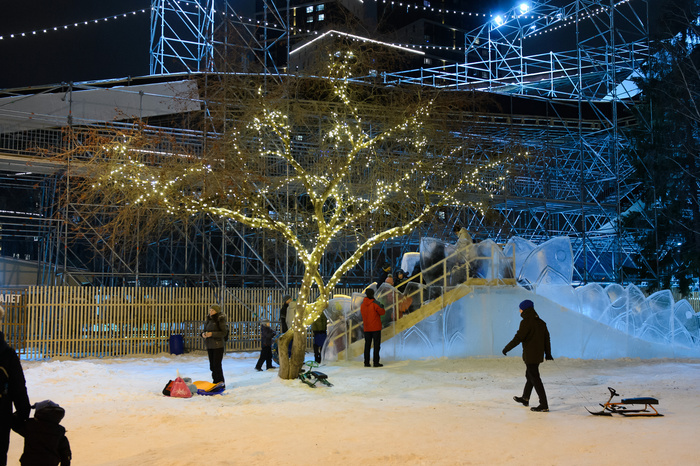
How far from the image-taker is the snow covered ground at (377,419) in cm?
707

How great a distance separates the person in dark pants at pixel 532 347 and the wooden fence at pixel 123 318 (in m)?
12.3

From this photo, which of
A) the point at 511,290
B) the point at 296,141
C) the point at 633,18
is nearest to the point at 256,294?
the point at 296,141

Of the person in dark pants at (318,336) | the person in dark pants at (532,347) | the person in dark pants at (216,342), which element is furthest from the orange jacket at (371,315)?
the person in dark pants at (532,347)

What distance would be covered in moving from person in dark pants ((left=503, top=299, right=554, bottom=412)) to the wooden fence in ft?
40.4

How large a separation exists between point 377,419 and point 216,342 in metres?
4.30

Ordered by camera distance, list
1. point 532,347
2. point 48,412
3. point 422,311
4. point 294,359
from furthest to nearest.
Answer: point 422,311, point 294,359, point 532,347, point 48,412

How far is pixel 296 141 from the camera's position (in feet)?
78.5

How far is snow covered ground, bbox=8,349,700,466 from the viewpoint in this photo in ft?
23.2

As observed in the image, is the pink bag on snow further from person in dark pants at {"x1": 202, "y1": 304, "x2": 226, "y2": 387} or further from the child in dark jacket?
the child in dark jacket

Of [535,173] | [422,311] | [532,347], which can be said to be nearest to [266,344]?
[422,311]

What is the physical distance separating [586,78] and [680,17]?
17.3ft

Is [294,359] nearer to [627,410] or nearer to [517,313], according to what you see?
[627,410]

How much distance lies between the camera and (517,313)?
55.3 ft

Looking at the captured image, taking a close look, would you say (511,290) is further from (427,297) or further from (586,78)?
(586,78)
